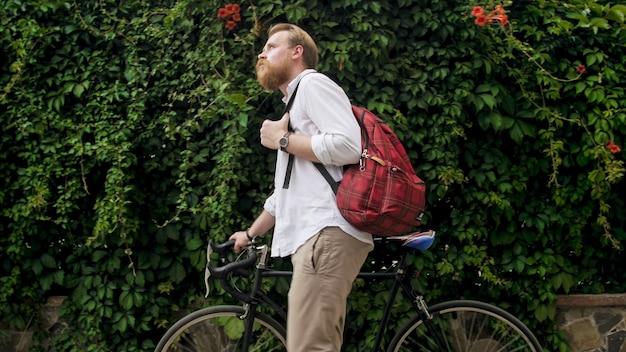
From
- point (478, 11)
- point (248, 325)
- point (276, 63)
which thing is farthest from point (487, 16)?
point (248, 325)

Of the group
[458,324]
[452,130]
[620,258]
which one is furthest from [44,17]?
[620,258]

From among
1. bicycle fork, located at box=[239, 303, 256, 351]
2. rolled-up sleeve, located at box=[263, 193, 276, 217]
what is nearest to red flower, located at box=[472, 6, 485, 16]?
rolled-up sleeve, located at box=[263, 193, 276, 217]

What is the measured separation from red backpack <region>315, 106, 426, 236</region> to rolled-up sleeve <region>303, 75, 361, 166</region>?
8 centimetres

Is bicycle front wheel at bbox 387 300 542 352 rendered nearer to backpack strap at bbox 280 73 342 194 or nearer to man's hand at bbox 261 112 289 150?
backpack strap at bbox 280 73 342 194

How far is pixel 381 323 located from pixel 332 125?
123 cm

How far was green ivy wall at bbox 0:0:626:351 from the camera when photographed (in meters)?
4.19

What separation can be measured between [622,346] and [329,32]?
102 inches

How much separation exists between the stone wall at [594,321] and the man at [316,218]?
1.99 meters

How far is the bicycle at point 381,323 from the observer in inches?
138

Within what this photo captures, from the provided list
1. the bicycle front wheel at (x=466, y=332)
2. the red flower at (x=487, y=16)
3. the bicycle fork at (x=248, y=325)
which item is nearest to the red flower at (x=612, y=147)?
the red flower at (x=487, y=16)

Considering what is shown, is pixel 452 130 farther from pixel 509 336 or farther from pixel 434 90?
pixel 509 336

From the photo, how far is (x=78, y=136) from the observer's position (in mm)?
4355

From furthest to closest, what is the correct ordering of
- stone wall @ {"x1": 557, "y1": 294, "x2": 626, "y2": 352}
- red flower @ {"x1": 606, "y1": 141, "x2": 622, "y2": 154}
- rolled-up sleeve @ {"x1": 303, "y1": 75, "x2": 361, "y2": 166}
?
stone wall @ {"x1": 557, "y1": 294, "x2": 626, "y2": 352} → red flower @ {"x1": 606, "y1": 141, "x2": 622, "y2": 154} → rolled-up sleeve @ {"x1": 303, "y1": 75, "x2": 361, "y2": 166}

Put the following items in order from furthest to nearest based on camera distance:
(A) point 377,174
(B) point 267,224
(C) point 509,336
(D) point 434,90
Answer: (D) point 434,90, (C) point 509,336, (B) point 267,224, (A) point 377,174
